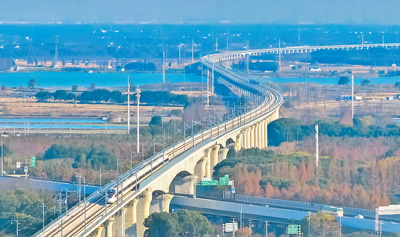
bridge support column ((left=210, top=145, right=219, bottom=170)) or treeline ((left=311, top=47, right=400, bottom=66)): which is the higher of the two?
treeline ((left=311, top=47, right=400, bottom=66))

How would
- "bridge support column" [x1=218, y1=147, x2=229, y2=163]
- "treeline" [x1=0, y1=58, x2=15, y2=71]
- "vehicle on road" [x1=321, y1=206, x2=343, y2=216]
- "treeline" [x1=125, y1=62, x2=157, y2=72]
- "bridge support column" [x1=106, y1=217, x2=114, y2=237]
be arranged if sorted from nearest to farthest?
"bridge support column" [x1=106, y1=217, x2=114, y2=237]
"vehicle on road" [x1=321, y1=206, x2=343, y2=216]
"bridge support column" [x1=218, y1=147, x2=229, y2=163]
"treeline" [x1=125, y1=62, x2=157, y2=72]
"treeline" [x1=0, y1=58, x2=15, y2=71]

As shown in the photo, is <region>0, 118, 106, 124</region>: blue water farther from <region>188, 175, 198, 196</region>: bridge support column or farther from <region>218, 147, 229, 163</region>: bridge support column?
<region>188, 175, 198, 196</region>: bridge support column

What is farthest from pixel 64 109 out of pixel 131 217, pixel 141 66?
pixel 141 66

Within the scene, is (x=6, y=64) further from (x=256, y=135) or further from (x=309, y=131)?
(x=256, y=135)

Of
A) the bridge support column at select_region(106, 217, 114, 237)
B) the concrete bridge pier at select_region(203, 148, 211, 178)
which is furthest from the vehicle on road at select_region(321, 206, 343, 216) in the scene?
the concrete bridge pier at select_region(203, 148, 211, 178)

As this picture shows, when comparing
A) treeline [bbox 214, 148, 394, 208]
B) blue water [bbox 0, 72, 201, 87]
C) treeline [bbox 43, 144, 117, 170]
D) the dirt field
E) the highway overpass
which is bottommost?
the highway overpass

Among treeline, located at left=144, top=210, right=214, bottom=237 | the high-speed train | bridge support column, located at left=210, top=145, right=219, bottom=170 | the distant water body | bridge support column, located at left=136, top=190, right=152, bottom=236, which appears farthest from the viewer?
the distant water body

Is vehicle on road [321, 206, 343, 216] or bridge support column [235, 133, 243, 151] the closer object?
vehicle on road [321, 206, 343, 216]
